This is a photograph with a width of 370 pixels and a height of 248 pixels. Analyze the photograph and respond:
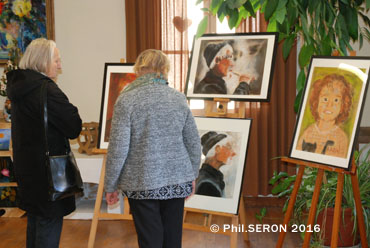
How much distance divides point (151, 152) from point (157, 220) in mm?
352

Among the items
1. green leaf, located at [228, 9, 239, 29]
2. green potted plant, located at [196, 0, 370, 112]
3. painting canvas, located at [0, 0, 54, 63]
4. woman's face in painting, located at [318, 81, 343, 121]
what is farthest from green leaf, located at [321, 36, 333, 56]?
painting canvas, located at [0, 0, 54, 63]

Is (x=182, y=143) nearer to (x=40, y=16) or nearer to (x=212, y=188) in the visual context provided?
(x=212, y=188)

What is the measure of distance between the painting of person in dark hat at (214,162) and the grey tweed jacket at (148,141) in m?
1.01

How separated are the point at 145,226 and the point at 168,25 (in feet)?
8.81

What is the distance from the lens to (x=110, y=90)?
351cm

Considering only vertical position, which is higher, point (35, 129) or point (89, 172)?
point (35, 129)

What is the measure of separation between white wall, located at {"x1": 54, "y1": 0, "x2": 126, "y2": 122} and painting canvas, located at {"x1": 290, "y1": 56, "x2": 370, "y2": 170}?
2352 millimetres

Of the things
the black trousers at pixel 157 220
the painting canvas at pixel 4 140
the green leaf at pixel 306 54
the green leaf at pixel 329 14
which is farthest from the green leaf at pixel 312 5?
the painting canvas at pixel 4 140

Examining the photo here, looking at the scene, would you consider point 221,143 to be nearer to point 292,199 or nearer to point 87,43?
point 292,199

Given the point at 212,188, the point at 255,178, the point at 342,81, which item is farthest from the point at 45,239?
the point at 255,178

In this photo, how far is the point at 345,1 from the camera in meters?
2.88

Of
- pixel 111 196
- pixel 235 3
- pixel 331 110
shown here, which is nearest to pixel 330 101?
pixel 331 110

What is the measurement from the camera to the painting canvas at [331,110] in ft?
8.60

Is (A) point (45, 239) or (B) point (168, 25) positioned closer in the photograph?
(A) point (45, 239)
